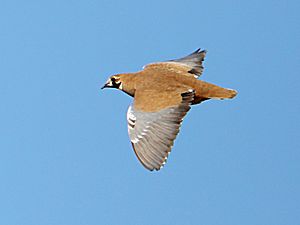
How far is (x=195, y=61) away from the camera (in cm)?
1530

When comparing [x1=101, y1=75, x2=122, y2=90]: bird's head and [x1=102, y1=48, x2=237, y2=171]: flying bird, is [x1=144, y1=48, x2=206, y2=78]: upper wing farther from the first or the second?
[x1=101, y1=75, x2=122, y2=90]: bird's head

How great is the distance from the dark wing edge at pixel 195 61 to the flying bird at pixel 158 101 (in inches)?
13.5

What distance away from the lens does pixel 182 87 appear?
13.0 meters

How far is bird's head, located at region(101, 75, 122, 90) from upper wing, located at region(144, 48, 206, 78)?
19.5 inches

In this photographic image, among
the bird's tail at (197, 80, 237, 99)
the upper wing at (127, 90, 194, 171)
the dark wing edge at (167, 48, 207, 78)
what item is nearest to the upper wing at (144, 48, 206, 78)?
the dark wing edge at (167, 48, 207, 78)

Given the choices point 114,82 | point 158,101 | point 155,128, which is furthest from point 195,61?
point 155,128

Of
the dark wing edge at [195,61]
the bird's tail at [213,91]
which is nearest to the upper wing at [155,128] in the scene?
the bird's tail at [213,91]

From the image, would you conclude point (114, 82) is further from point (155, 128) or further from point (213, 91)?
point (155, 128)

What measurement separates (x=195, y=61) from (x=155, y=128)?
3.23m

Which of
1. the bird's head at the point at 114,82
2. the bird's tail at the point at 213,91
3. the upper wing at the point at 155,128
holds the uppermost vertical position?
the bird's head at the point at 114,82

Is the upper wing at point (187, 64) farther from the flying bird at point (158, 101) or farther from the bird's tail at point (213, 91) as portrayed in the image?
the bird's tail at point (213, 91)

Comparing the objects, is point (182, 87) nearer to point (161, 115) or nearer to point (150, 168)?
point (161, 115)

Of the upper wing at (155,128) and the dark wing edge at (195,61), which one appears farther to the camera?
the dark wing edge at (195,61)

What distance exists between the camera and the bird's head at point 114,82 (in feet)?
46.4
